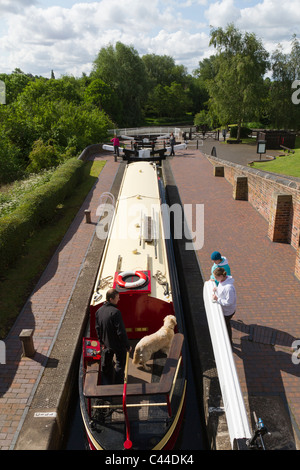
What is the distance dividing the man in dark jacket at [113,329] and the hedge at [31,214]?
5.13 m

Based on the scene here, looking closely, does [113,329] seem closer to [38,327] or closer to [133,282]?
[133,282]

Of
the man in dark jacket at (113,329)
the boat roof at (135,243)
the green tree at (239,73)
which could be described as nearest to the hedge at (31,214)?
the boat roof at (135,243)

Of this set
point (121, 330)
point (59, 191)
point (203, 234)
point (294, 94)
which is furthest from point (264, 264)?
point (294, 94)

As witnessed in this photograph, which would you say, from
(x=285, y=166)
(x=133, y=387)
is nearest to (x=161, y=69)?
(x=285, y=166)

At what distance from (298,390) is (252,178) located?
9.80 meters

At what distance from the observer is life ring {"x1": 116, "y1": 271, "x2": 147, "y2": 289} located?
5.95 meters

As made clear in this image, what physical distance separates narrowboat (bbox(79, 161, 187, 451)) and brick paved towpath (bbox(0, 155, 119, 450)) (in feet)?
3.38

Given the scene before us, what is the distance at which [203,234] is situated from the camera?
1123 centimetres

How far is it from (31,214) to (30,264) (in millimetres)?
2125

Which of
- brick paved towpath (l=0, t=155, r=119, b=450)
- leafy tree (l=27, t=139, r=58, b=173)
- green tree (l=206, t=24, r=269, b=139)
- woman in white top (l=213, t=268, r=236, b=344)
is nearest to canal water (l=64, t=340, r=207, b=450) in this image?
brick paved towpath (l=0, t=155, r=119, b=450)

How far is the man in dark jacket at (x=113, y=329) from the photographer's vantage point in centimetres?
505

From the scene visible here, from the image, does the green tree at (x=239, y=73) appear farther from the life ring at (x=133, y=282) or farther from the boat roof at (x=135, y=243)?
the life ring at (x=133, y=282)
